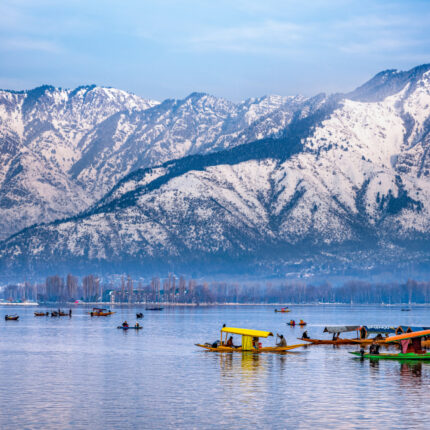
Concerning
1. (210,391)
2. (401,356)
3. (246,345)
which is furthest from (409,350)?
(210,391)

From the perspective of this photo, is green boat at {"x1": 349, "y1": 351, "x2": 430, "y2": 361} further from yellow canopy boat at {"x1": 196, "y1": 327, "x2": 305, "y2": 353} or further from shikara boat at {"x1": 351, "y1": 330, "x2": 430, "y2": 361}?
yellow canopy boat at {"x1": 196, "y1": 327, "x2": 305, "y2": 353}

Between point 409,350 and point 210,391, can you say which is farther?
point 409,350

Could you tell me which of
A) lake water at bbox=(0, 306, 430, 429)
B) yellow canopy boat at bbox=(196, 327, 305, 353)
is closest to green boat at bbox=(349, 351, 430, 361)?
lake water at bbox=(0, 306, 430, 429)

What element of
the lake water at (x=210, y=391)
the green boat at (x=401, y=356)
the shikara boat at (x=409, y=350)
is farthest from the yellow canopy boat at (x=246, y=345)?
the shikara boat at (x=409, y=350)

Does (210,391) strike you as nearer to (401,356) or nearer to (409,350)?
(401,356)

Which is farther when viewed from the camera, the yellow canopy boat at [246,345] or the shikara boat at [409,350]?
the yellow canopy boat at [246,345]

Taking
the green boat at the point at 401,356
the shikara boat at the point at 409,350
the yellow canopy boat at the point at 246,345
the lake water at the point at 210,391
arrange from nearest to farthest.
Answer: the lake water at the point at 210,391 → the green boat at the point at 401,356 → the shikara boat at the point at 409,350 → the yellow canopy boat at the point at 246,345

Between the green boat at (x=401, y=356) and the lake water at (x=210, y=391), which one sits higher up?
the green boat at (x=401, y=356)

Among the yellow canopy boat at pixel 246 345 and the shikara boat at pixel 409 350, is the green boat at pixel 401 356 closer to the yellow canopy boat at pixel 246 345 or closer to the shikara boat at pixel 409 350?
the shikara boat at pixel 409 350

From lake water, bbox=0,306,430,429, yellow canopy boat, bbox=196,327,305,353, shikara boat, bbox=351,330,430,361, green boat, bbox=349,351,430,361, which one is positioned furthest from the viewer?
yellow canopy boat, bbox=196,327,305,353

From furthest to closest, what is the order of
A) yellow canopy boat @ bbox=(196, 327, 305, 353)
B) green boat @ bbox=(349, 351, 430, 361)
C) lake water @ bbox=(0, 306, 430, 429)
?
yellow canopy boat @ bbox=(196, 327, 305, 353) → green boat @ bbox=(349, 351, 430, 361) → lake water @ bbox=(0, 306, 430, 429)

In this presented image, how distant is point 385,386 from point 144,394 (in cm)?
3076

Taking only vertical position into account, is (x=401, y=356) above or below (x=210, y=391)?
above

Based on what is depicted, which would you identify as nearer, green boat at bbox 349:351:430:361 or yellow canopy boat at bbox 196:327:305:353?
green boat at bbox 349:351:430:361
